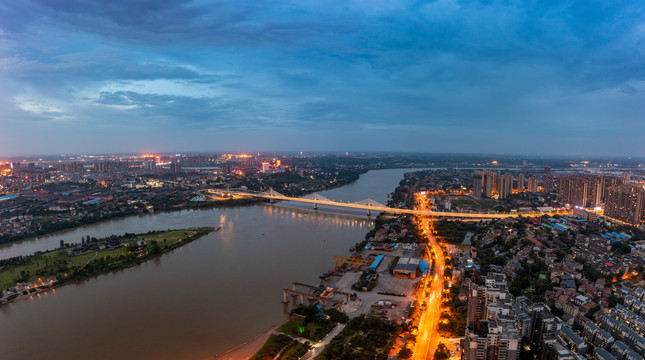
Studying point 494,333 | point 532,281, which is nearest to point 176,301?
point 494,333

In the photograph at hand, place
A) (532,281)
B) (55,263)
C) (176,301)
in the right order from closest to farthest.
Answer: (176,301) → (532,281) → (55,263)

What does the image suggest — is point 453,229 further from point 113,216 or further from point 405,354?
point 113,216

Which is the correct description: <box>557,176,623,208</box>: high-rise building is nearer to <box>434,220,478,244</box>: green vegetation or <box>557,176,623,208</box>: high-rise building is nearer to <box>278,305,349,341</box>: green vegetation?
<box>434,220,478,244</box>: green vegetation

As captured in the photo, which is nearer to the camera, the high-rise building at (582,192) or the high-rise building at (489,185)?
the high-rise building at (582,192)

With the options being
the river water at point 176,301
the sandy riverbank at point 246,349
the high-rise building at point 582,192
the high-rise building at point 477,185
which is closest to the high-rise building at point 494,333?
the sandy riverbank at point 246,349

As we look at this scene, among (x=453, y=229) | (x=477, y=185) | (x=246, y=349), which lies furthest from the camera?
(x=477, y=185)

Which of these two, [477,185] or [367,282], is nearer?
[367,282]

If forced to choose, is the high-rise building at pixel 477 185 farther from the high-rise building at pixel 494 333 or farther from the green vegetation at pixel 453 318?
the high-rise building at pixel 494 333
